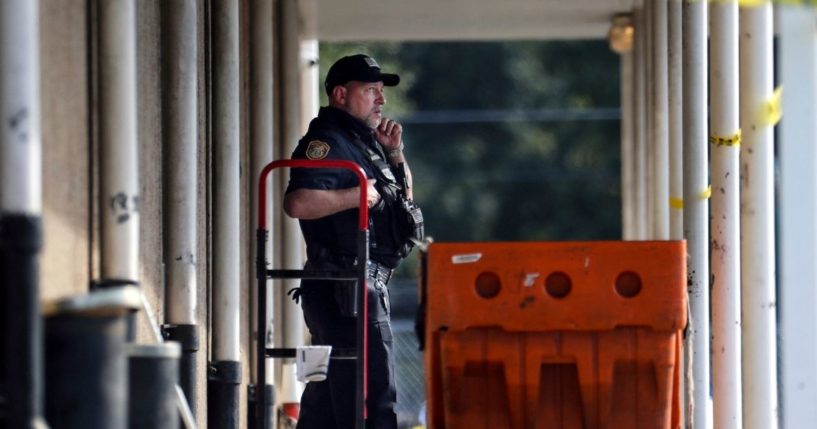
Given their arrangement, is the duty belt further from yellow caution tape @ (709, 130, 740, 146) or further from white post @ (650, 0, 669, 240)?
white post @ (650, 0, 669, 240)

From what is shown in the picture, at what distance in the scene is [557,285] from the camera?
6.29 metres

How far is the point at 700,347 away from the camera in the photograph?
28.2ft

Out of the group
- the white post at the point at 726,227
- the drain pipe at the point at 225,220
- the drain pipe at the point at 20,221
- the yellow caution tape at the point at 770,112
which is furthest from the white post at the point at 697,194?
the drain pipe at the point at 20,221

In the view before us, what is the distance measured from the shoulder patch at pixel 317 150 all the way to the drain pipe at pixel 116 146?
1919mm

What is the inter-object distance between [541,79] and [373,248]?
38.6m

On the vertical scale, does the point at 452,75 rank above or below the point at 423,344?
above

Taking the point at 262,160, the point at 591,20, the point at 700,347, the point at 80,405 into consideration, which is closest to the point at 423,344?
the point at 80,405

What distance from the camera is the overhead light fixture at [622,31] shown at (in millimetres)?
Answer: 13867

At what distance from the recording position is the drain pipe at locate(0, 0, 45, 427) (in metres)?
4.59

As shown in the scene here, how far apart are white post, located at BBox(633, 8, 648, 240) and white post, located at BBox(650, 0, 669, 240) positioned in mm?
1465

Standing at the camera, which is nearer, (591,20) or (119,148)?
(119,148)

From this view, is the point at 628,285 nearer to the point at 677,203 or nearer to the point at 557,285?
the point at 557,285

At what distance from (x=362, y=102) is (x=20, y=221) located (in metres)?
3.79

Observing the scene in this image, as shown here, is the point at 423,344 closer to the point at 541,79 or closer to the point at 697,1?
→ the point at 697,1
